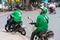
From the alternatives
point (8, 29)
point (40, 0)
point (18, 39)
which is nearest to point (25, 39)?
point (18, 39)

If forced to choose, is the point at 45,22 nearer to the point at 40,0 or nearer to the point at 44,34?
the point at 44,34

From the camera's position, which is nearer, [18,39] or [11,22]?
[18,39]

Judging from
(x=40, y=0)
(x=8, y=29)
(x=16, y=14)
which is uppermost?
(x=16, y=14)

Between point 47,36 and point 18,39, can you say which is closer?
point 47,36

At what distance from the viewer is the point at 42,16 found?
969 centimetres

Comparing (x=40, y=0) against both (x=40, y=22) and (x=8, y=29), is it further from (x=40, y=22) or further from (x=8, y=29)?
(x=40, y=22)

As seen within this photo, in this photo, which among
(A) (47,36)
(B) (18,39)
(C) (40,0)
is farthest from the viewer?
(C) (40,0)

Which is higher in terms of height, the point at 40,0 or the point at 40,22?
the point at 40,22

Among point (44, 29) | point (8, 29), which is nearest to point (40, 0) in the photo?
point (8, 29)

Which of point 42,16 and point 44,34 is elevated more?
point 42,16

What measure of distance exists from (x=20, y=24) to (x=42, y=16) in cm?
412

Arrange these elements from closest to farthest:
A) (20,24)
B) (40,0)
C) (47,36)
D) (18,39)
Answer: (47,36), (18,39), (20,24), (40,0)

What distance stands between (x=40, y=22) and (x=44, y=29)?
0.99ft

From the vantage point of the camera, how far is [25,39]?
1188cm
